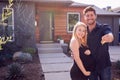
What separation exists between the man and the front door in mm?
12667

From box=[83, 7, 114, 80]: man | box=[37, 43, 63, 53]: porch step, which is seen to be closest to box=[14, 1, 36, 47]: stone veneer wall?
box=[37, 43, 63, 53]: porch step

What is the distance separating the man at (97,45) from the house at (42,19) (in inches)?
389

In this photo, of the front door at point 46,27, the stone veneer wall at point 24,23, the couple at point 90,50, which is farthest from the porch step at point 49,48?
the couple at point 90,50

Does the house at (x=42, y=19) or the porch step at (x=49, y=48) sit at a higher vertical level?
the house at (x=42, y=19)

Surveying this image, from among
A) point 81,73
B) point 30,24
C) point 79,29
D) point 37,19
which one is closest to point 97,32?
point 79,29

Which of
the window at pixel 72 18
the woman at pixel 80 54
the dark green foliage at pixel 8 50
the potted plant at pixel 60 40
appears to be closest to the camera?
the woman at pixel 80 54

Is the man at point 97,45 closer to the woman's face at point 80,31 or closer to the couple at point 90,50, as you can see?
the couple at point 90,50

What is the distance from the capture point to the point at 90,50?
4.10 metres

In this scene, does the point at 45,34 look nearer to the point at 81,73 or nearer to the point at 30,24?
the point at 30,24

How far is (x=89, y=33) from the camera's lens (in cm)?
426

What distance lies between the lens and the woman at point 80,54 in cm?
396

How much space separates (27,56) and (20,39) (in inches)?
123

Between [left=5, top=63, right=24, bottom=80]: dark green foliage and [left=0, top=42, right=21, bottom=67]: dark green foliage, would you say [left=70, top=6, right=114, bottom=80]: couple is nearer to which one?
[left=5, top=63, right=24, bottom=80]: dark green foliage

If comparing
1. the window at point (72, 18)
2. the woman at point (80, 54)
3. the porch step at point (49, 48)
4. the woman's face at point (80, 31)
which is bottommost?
the porch step at point (49, 48)
